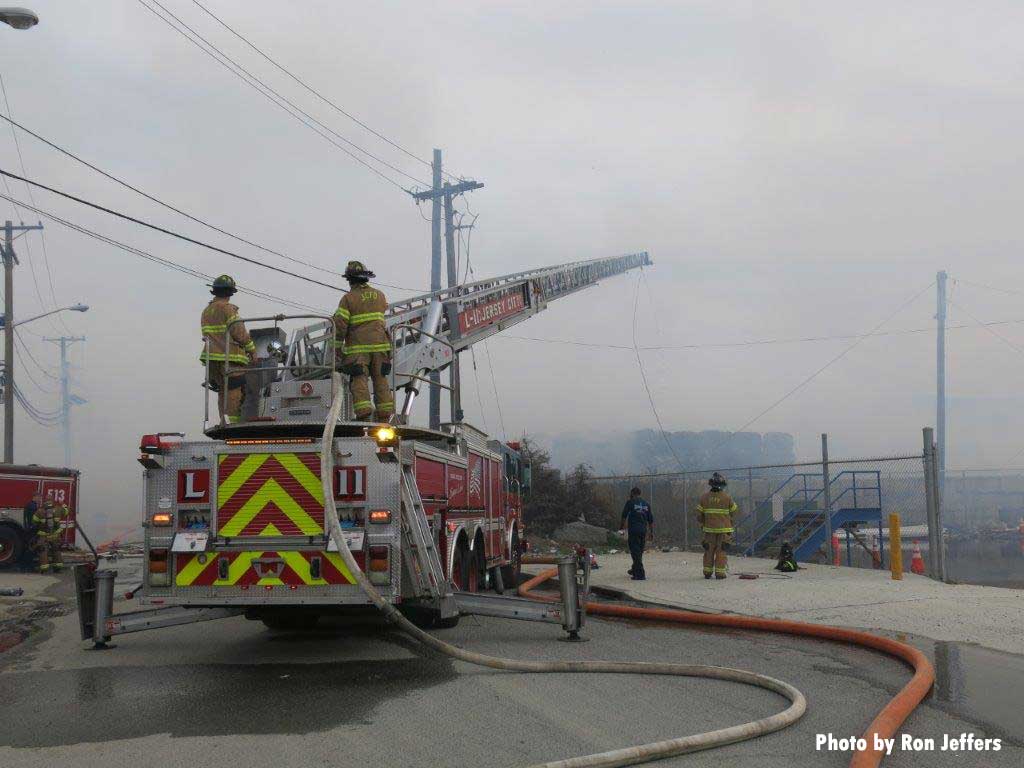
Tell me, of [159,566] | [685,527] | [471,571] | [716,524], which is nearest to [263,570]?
[159,566]

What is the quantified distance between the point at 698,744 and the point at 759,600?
23.7ft

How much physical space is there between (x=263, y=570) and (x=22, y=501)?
50.8 feet

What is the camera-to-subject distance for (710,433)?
68000 millimetres

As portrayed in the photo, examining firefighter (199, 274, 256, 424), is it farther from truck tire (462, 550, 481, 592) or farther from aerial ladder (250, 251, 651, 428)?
truck tire (462, 550, 481, 592)

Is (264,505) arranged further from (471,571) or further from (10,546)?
(10,546)

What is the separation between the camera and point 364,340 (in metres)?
9.45

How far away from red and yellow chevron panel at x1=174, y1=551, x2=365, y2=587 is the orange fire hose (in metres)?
3.87

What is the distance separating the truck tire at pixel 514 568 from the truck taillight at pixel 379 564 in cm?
633

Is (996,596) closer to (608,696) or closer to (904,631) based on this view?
(904,631)

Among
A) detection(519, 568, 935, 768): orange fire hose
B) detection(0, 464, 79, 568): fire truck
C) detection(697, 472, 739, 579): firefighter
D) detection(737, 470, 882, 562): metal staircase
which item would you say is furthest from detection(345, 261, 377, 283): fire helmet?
detection(0, 464, 79, 568): fire truck

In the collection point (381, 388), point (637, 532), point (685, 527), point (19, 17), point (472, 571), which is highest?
point (19, 17)

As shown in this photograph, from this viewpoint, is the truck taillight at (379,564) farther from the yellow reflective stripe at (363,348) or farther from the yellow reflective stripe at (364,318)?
the yellow reflective stripe at (364,318)

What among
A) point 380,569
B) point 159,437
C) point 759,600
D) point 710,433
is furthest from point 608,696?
point 710,433

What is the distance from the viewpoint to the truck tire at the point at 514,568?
549 inches
